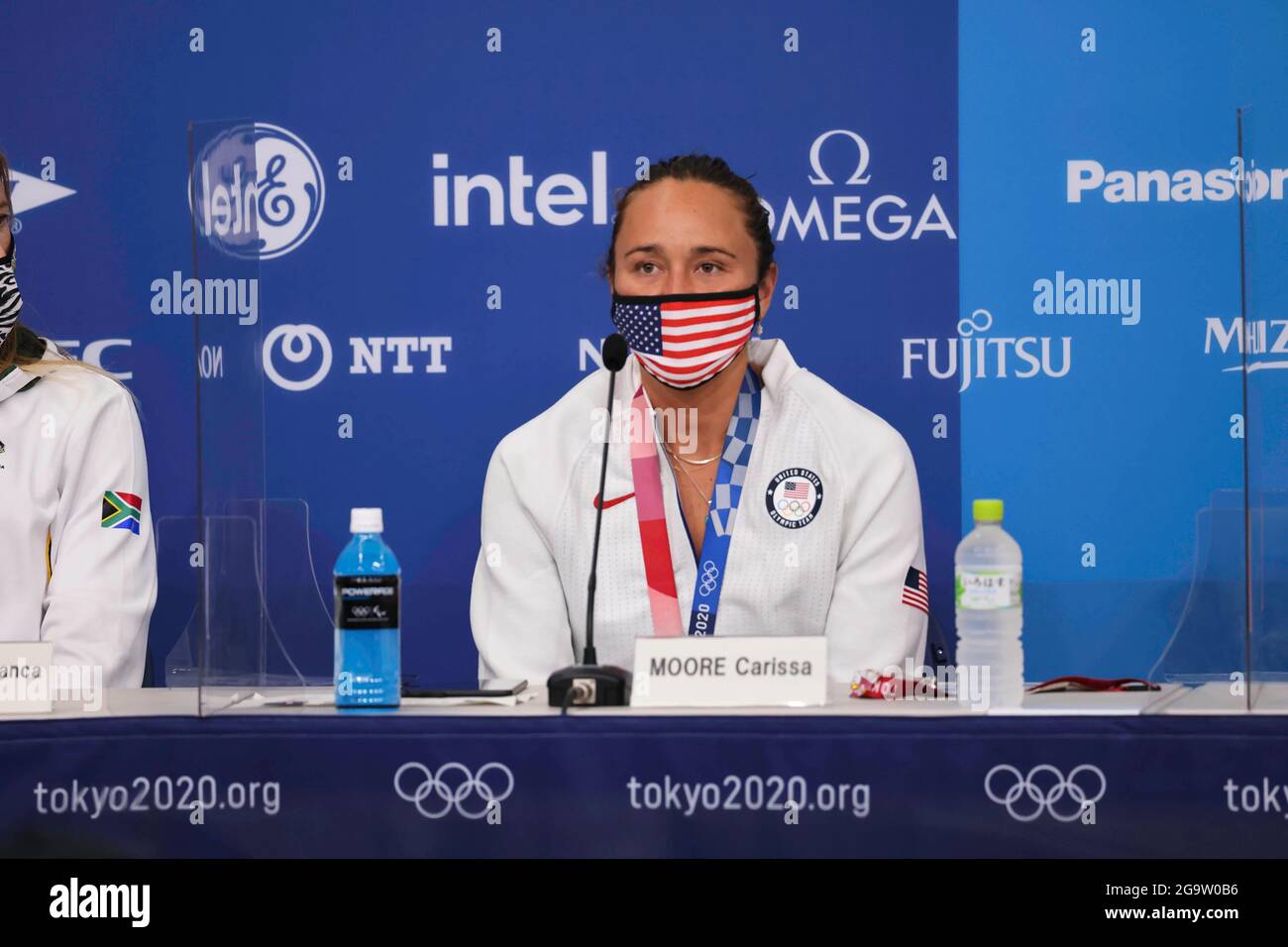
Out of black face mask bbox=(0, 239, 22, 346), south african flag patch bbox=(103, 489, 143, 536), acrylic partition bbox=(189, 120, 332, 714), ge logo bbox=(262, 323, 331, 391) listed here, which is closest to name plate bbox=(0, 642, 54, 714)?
acrylic partition bbox=(189, 120, 332, 714)

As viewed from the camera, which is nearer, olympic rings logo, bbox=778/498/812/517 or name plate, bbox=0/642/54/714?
name plate, bbox=0/642/54/714

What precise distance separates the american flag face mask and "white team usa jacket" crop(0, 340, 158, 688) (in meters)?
1.07

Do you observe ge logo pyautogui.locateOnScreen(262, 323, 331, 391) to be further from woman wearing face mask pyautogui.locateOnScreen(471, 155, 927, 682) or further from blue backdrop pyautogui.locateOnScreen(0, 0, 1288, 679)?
woman wearing face mask pyautogui.locateOnScreen(471, 155, 927, 682)

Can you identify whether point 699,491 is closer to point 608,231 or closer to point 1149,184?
point 608,231

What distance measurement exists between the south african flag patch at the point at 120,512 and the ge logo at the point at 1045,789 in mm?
1887

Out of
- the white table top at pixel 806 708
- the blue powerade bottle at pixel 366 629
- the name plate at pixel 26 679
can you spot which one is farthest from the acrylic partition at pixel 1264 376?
the name plate at pixel 26 679

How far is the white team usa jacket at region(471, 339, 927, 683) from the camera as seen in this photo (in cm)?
275

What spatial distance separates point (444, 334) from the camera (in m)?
3.56

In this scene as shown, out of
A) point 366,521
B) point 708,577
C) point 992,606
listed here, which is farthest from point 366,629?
point 708,577

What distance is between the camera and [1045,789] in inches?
67.2

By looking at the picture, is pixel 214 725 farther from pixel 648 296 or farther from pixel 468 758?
pixel 648 296

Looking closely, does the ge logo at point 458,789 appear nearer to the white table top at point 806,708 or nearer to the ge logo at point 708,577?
the white table top at point 806,708

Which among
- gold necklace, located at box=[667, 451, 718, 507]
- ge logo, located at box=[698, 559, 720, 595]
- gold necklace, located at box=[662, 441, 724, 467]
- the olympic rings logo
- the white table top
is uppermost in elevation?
gold necklace, located at box=[662, 441, 724, 467]
